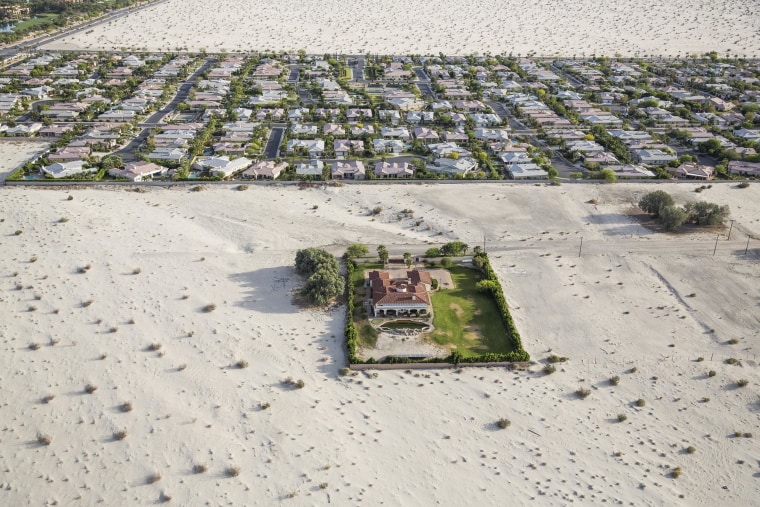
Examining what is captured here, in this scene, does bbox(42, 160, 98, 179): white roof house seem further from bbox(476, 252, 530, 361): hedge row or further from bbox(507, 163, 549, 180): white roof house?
bbox(507, 163, 549, 180): white roof house

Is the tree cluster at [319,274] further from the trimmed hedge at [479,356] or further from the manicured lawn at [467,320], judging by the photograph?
the manicured lawn at [467,320]

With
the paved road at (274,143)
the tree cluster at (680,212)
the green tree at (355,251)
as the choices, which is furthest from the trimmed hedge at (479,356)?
the paved road at (274,143)

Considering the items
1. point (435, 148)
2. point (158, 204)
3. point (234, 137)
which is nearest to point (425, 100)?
point (435, 148)

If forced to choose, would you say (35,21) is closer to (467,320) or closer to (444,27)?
(444,27)

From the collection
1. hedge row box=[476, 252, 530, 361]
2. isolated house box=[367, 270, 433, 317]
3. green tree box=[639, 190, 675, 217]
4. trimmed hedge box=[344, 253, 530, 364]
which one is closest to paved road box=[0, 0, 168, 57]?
isolated house box=[367, 270, 433, 317]

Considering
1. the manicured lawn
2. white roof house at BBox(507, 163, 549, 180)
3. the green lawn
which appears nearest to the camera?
the manicured lawn

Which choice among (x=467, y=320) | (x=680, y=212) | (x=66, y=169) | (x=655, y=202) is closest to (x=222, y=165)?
(x=66, y=169)
